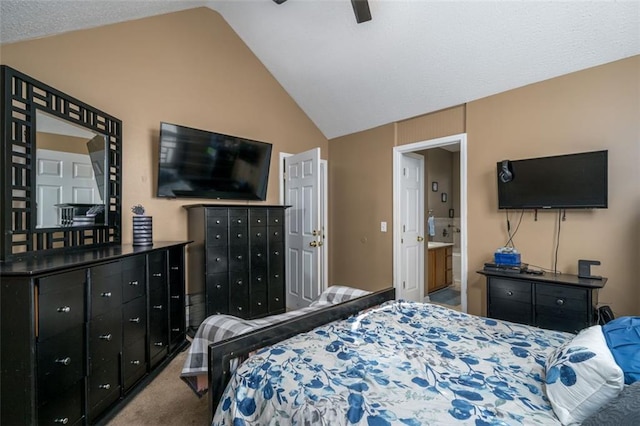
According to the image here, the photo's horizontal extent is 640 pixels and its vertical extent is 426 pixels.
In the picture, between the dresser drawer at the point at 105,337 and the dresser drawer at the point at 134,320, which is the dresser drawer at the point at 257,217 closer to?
the dresser drawer at the point at 134,320

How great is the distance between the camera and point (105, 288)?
1.74m

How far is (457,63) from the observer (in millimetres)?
2818

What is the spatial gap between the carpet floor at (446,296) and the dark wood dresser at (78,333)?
147 inches

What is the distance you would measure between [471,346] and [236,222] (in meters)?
2.42

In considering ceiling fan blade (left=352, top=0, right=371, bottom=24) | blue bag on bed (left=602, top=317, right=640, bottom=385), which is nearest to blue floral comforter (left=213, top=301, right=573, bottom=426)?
blue bag on bed (left=602, top=317, right=640, bottom=385)

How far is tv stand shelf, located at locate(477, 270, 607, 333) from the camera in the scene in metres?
2.15

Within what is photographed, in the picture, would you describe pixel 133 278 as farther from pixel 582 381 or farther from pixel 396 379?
pixel 582 381

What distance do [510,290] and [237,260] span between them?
2647mm

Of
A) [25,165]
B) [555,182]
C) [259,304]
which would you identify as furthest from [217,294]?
[555,182]

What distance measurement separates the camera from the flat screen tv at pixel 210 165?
9.45 ft

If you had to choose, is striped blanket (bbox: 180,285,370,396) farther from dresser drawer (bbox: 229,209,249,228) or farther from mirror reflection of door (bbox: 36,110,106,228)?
dresser drawer (bbox: 229,209,249,228)

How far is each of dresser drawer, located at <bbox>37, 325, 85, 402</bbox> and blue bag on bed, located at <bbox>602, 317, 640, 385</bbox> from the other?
2.36m

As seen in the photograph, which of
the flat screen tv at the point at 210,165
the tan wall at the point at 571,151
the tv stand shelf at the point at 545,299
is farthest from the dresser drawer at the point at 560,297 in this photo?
the flat screen tv at the point at 210,165

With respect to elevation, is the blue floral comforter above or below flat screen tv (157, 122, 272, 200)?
below
